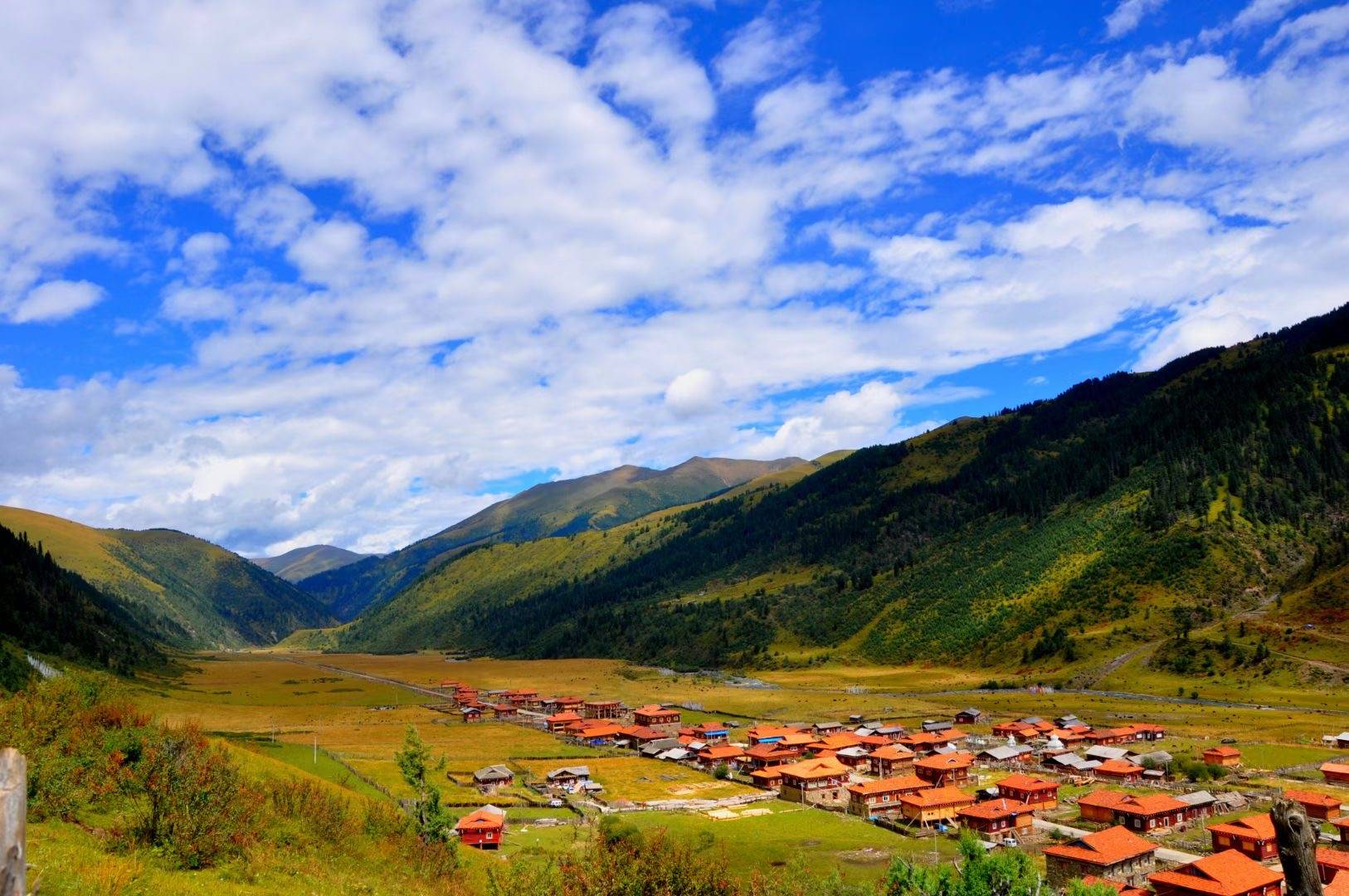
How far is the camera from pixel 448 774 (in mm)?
80188

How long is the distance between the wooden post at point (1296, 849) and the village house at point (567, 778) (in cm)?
7456

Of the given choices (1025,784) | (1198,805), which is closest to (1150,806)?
(1198,805)

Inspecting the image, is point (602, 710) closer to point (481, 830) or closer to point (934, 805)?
point (934, 805)

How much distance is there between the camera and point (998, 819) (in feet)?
196

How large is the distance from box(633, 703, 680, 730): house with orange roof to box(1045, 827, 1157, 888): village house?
6765cm

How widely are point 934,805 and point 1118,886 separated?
18794 mm

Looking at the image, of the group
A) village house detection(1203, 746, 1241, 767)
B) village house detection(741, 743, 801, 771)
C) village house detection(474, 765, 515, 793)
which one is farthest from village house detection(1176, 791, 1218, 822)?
village house detection(474, 765, 515, 793)

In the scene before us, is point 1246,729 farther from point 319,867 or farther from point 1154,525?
point 319,867

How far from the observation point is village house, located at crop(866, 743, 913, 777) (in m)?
82.8

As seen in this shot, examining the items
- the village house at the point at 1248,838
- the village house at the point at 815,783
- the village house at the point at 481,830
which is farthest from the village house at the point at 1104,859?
the village house at the point at 481,830

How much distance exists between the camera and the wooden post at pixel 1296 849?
865 centimetres

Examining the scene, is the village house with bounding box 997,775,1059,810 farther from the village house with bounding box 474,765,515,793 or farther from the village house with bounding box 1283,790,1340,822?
the village house with bounding box 474,765,515,793

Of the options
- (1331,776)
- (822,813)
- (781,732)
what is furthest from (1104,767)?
(781,732)

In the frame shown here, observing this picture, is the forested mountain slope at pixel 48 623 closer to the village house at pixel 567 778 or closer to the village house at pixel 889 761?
the village house at pixel 567 778
